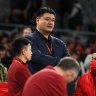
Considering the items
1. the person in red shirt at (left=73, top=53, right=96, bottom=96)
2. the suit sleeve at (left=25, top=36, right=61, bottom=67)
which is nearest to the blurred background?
the person in red shirt at (left=73, top=53, right=96, bottom=96)

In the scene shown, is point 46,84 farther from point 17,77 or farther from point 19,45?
point 19,45

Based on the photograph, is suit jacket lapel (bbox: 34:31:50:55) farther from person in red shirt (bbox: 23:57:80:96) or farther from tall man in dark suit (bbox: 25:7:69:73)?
person in red shirt (bbox: 23:57:80:96)

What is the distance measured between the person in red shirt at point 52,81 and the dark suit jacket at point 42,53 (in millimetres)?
999

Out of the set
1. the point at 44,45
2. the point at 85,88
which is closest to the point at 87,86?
the point at 85,88

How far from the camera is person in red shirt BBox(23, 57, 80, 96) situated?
11.3 ft

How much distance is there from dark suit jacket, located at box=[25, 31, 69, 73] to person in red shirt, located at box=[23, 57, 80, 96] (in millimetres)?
999

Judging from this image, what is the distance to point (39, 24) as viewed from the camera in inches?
187

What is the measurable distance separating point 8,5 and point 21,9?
1.08 meters

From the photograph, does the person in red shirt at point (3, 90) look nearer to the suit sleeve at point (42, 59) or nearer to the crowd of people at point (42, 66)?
the crowd of people at point (42, 66)

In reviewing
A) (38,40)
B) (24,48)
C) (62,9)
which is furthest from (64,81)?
(62,9)

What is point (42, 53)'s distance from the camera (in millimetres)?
4652

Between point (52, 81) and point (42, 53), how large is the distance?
1.23 meters

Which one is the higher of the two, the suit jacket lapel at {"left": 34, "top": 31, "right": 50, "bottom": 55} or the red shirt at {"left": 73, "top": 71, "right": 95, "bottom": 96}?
the suit jacket lapel at {"left": 34, "top": 31, "right": 50, "bottom": 55}

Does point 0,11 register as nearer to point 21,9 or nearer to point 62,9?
point 21,9
